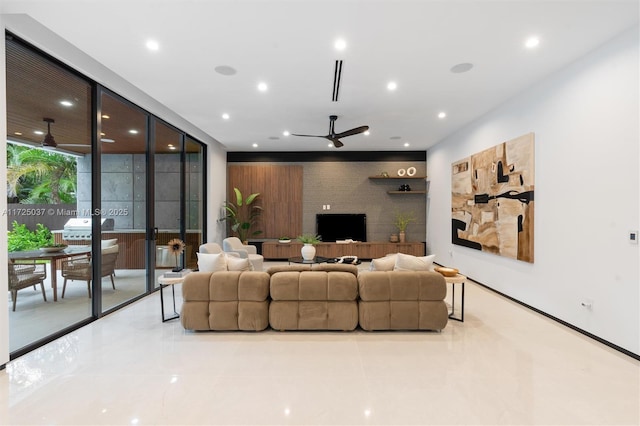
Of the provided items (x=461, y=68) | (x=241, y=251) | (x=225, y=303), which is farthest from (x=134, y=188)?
(x=461, y=68)

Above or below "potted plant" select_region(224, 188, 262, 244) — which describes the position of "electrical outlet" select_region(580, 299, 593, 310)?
below

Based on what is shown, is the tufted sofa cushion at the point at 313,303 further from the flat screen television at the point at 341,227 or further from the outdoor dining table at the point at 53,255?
the flat screen television at the point at 341,227

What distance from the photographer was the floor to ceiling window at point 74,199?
304cm

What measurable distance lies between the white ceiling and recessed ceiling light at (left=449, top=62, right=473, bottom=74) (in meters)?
0.07

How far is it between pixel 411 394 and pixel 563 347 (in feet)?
6.33

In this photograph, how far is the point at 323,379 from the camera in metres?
2.53

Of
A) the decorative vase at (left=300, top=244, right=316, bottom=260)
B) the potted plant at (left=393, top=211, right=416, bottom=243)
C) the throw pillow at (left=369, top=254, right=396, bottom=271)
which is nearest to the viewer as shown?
the throw pillow at (left=369, top=254, right=396, bottom=271)

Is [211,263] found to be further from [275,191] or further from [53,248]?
[275,191]

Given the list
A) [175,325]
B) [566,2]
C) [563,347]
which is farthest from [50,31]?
[563,347]

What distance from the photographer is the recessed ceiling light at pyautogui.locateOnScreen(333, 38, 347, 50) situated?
3.14 m

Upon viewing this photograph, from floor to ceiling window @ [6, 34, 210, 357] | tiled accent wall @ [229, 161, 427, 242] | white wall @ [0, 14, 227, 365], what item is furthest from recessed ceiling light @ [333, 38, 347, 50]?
tiled accent wall @ [229, 161, 427, 242]

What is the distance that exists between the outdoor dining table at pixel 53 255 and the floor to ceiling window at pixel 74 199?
0.04ft

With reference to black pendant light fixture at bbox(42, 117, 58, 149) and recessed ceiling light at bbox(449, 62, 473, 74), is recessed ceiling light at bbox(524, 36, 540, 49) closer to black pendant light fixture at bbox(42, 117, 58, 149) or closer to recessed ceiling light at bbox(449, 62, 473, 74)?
recessed ceiling light at bbox(449, 62, 473, 74)

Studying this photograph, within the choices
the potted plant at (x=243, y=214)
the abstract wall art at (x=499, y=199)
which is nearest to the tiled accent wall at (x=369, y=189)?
the potted plant at (x=243, y=214)
